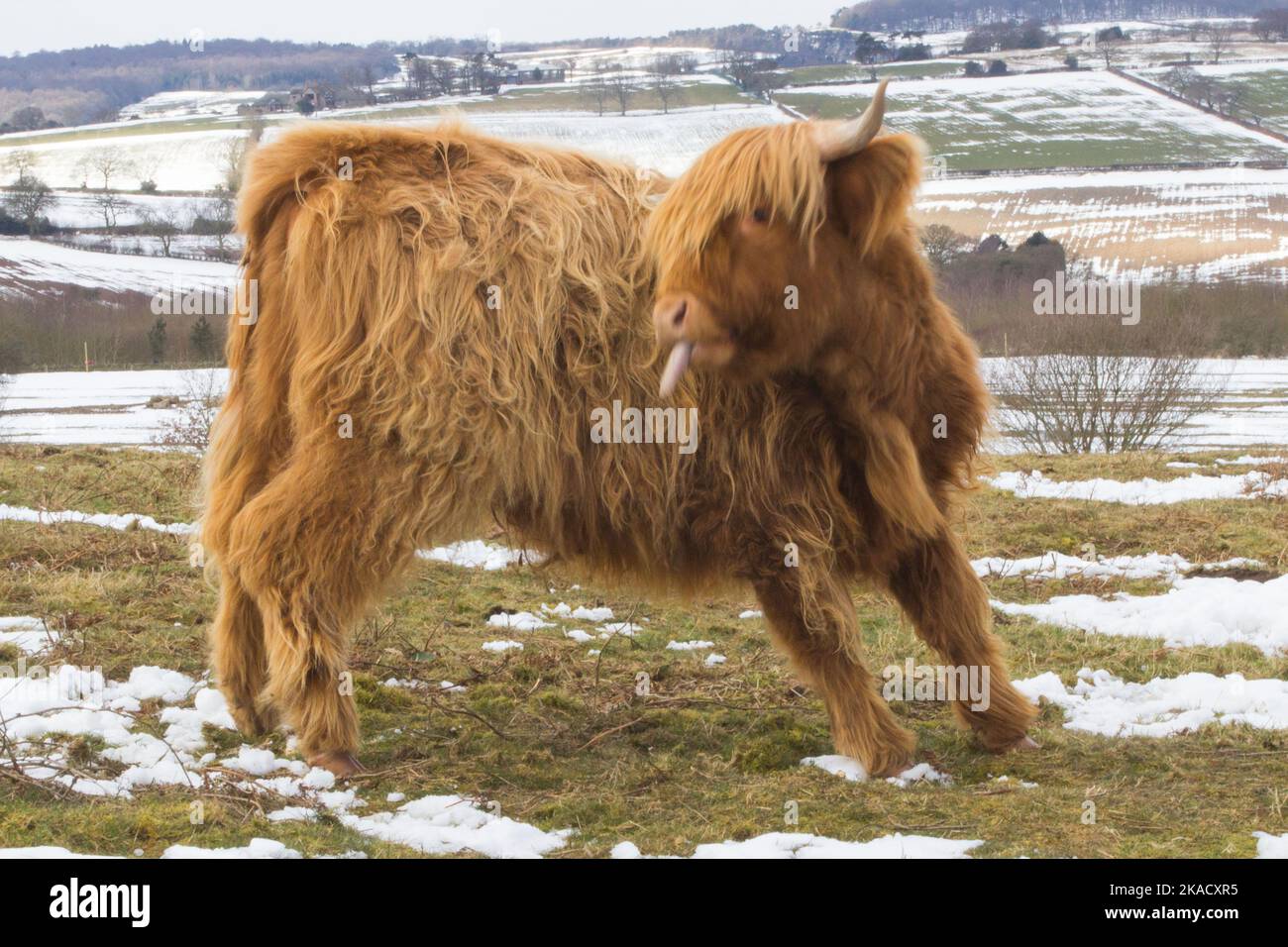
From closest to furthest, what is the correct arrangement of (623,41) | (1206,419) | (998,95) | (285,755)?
(285,755) → (1206,419) → (998,95) → (623,41)

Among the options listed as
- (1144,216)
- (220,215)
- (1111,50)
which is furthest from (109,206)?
(1111,50)

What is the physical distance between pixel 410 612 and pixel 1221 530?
5412 millimetres

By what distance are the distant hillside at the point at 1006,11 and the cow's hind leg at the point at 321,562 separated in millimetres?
129838

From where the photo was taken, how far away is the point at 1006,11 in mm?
131625

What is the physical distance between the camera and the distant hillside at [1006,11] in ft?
429

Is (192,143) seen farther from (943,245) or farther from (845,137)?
(845,137)

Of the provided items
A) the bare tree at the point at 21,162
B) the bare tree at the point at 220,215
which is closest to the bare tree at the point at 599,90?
the bare tree at the point at 220,215

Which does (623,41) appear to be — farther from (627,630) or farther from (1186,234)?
(627,630)

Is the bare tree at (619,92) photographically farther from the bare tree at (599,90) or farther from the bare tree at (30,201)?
the bare tree at (30,201)

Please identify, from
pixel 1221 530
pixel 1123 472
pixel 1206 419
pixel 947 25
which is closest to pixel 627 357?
pixel 1221 530

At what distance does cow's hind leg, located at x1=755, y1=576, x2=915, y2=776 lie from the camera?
4375mm

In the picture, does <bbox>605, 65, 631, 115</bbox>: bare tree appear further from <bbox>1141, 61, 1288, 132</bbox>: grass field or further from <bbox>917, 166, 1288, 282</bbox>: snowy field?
<bbox>1141, 61, 1288, 132</bbox>: grass field

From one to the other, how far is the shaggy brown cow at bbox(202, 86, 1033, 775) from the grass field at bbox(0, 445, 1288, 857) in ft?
1.32
